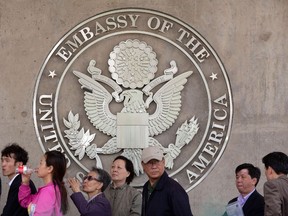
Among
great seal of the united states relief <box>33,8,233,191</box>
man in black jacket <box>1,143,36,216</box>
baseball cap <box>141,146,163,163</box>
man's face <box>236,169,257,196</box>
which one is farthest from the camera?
great seal of the united states relief <box>33,8,233,191</box>

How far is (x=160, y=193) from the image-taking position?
4.94 meters

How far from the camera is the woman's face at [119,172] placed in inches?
226

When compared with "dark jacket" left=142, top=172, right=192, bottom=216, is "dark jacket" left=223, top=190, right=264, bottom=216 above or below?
below

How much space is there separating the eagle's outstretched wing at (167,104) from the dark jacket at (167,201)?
7.57 feet

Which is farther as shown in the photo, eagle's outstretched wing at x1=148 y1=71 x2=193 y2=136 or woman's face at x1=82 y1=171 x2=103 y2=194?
eagle's outstretched wing at x1=148 y1=71 x2=193 y2=136

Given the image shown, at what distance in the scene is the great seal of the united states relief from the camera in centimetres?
728

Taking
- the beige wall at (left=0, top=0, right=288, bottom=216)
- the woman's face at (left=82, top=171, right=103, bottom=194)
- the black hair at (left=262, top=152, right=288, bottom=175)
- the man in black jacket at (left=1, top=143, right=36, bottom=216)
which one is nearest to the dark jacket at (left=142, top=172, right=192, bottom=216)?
the woman's face at (left=82, top=171, right=103, bottom=194)

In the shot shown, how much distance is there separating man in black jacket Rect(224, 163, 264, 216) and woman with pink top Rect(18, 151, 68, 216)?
1.52 metres

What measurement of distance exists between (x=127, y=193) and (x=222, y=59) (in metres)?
2.31

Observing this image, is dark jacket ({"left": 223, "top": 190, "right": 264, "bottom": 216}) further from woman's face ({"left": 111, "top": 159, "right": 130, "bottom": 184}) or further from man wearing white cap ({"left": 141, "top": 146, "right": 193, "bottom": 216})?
woman's face ({"left": 111, "top": 159, "right": 130, "bottom": 184})

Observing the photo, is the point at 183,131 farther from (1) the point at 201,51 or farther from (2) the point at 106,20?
(2) the point at 106,20

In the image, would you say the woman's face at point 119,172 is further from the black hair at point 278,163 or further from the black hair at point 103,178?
the black hair at point 278,163

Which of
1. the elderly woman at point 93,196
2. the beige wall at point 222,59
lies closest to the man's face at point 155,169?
the elderly woman at point 93,196

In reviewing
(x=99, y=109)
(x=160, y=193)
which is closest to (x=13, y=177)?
(x=160, y=193)
